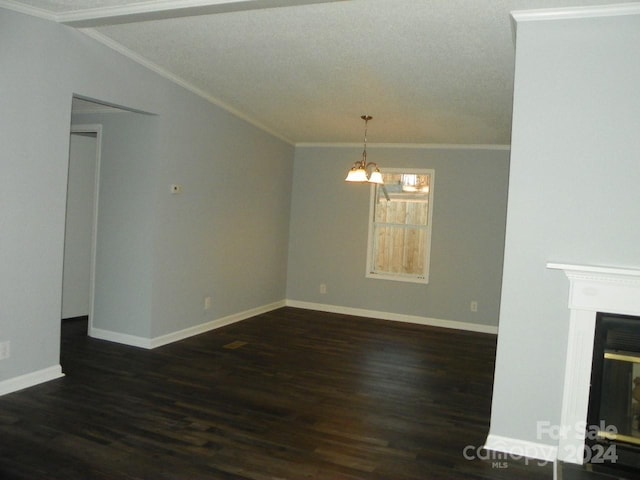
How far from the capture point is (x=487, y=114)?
496 centimetres

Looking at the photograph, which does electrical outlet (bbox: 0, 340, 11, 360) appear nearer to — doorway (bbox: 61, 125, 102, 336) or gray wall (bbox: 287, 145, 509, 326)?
doorway (bbox: 61, 125, 102, 336)

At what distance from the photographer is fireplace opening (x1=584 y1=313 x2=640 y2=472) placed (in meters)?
2.69

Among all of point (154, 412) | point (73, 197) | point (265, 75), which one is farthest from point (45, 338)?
point (265, 75)

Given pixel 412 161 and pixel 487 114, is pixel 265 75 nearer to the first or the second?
pixel 487 114

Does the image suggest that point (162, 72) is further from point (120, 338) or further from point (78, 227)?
point (120, 338)

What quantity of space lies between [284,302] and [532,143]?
5.06 meters

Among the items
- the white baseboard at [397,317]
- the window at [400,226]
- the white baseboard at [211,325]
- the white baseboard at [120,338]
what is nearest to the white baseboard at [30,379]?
the white baseboard at [120,338]

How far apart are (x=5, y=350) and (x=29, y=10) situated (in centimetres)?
236

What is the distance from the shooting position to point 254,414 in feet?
10.9

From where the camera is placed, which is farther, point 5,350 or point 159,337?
point 159,337

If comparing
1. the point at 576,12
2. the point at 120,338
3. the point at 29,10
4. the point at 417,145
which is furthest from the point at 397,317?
the point at 29,10

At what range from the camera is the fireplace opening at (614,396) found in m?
2.69

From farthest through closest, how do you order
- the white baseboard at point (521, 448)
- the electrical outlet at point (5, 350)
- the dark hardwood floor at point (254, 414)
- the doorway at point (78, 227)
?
the doorway at point (78, 227), the electrical outlet at point (5, 350), the white baseboard at point (521, 448), the dark hardwood floor at point (254, 414)

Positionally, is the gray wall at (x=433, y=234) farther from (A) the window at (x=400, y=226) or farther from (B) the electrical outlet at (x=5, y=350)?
(B) the electrical outlet at (x=5, y=350)
